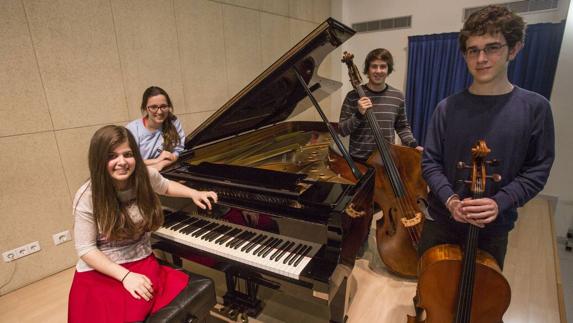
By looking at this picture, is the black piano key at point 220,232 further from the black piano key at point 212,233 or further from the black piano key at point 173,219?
the black piano key at point 173,219

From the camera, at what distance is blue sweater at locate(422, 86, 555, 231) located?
1203 millimetres

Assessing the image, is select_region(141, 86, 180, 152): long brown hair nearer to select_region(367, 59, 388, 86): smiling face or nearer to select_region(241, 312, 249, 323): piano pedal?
select_region(241, 312, 249, 323): piano pedal

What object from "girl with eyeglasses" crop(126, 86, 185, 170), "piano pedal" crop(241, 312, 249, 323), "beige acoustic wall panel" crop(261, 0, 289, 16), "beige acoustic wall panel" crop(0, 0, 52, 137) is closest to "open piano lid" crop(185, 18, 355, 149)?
"girl with eyeglasses" crop(126, 86, 185, 170)

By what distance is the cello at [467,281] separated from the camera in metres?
1.24

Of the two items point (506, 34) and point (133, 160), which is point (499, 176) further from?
point (133, 160)

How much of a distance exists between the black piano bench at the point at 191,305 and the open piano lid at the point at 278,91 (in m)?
0.95

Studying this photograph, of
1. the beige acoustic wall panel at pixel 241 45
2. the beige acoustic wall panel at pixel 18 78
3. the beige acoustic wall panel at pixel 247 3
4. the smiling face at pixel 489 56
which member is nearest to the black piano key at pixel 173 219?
the beige acoustic wall panel at pixel 18 78

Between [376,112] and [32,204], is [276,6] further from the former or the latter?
[32,204]

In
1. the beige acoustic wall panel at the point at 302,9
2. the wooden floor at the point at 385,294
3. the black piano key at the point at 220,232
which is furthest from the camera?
the beige acoustic wall panel at the point at 302,9

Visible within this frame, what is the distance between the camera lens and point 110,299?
134 centimetres

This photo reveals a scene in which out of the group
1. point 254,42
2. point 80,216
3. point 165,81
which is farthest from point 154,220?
point 254,42

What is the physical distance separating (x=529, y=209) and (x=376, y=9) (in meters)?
3.93

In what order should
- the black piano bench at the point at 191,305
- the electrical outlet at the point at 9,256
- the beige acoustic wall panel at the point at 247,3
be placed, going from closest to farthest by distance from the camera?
the black piano bench at the point at 191,305 → the electrical outlet at the point at 9,256 → the beige acoustic wall panel at the point at 247,3

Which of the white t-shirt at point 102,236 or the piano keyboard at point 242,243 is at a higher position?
the white t-shirt at point 102,236
